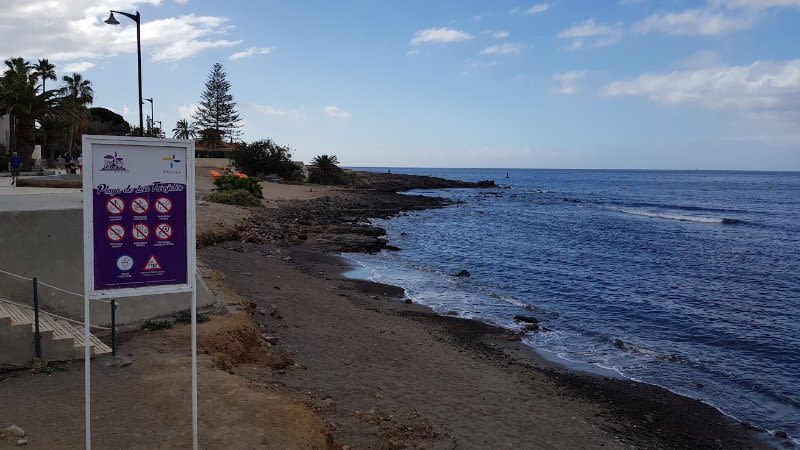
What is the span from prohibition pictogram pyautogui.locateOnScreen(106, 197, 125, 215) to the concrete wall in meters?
5.16

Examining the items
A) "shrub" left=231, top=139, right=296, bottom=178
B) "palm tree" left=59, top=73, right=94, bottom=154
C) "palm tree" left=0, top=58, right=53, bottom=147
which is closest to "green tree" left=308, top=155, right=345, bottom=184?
"shrub" left=231, top=139, right=296, bottom=178

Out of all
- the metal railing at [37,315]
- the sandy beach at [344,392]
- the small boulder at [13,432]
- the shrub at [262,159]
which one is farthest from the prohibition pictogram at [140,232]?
the shrub at [262,159]

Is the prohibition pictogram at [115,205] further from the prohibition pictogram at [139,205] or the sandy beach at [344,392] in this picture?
the sandy beach at [344,392]

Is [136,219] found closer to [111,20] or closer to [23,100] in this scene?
[111,20]

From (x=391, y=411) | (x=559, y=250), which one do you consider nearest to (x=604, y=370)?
(x=391, y=411)

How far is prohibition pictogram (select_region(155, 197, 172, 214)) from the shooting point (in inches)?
231

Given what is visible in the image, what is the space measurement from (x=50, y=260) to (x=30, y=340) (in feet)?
7.29

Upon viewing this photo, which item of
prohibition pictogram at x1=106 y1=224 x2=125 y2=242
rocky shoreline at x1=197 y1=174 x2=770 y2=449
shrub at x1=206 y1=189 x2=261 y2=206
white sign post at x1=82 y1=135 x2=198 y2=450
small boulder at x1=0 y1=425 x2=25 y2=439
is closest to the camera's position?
white sign post at x1=82 y1=135 x2=198 y2=450

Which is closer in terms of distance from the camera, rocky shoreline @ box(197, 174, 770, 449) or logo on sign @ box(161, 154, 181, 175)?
logo on sign @ box(161, 154, 181, 175)

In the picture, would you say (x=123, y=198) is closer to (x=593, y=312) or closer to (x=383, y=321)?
(x=383, y=321)

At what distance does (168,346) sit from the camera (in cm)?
961

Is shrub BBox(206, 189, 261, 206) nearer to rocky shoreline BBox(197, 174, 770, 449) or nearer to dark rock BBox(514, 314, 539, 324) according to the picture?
rocky shoreline BBox(197, 174, 770, 449)

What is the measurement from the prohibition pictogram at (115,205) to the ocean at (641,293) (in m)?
10.1

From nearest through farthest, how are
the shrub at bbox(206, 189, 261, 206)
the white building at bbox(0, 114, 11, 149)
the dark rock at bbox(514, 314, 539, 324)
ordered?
the dark rock at bbox(514, 314, 539, 324) < the shrub at bbox(206, 189, 261, 206) < the white building at bbox(0, 114, 11, 149)
